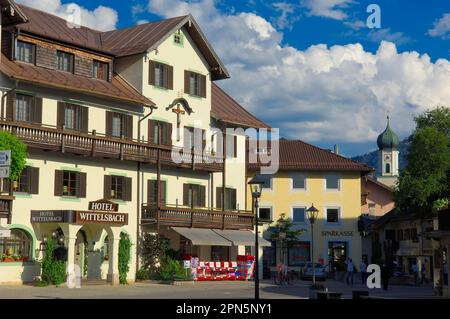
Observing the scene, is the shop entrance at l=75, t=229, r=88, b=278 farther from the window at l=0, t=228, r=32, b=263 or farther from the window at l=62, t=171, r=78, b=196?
the window at l=0, t=228, r=32, b=263

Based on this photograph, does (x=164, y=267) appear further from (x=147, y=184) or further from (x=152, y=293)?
(x=152, y=293)

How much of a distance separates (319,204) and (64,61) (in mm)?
30491

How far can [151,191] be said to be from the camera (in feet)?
152

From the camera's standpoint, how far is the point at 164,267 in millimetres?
44000

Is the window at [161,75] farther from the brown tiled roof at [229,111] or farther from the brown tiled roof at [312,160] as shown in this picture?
the brown tiled roof at [312,160]

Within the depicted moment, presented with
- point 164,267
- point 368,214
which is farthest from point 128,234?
point 368,214

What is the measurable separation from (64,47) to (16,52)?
2821mm

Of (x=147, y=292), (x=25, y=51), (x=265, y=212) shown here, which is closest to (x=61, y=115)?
(x=25, y=51)

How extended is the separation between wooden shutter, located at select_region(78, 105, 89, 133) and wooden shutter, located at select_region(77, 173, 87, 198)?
232 cm

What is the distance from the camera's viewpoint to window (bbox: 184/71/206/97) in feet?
162

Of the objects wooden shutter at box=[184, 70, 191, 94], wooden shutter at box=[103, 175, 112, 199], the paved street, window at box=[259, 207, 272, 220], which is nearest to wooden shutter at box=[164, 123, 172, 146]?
wooden shutter at box=[184, 70, 191, 94]

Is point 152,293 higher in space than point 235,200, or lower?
lower

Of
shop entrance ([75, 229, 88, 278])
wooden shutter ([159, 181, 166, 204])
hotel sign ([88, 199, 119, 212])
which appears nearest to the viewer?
hotel sign ([88, 199, 119, 212])

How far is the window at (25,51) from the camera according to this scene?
41.0 m
